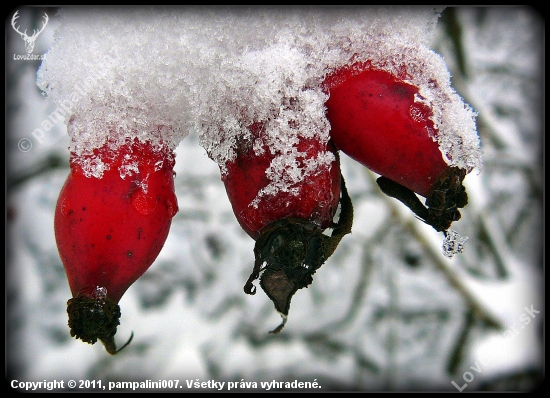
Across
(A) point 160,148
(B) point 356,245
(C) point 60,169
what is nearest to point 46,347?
(C) point 60,169


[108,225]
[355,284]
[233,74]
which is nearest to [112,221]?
[108,225]

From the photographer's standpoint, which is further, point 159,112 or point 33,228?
point 33,228

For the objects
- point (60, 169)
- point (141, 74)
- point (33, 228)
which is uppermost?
point (60, 169)

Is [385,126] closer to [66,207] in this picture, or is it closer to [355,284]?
[66,207]

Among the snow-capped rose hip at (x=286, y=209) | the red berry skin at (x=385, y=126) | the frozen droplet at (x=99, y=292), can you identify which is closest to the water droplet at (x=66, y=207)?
the frozen droplet at (x=99, y=292)

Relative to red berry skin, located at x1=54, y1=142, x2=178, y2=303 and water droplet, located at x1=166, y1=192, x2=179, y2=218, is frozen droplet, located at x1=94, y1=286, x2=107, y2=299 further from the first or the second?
water droplet, located at x1=166, y1=192, x2=179, y2=218

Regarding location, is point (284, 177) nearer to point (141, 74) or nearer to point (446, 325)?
point (141, 74)
